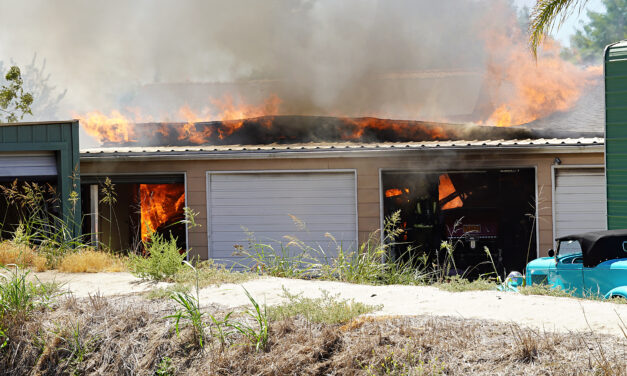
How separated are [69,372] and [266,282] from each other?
8.80ft

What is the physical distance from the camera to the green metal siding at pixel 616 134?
9.93 metres

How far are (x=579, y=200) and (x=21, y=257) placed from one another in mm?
10698

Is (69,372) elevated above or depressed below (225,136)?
below

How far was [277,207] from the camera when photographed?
13172 mm

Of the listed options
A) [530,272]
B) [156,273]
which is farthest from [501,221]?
[156,273]

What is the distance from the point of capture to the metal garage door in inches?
460

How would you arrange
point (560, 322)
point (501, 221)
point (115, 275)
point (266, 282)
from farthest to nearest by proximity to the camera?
point (501, 221) < point (115, 275) < point (266, 282) < point (560, 322)

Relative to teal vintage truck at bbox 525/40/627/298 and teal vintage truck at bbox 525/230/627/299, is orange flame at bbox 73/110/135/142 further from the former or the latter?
teal vintage truck at bbox 525/230/627/299

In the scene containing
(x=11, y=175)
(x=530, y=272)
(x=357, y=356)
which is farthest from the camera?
(x=11, y=175)

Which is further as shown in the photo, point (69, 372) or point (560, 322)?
point (69, 372)

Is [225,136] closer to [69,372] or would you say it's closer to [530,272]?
[530,272]

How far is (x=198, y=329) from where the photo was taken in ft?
17.0

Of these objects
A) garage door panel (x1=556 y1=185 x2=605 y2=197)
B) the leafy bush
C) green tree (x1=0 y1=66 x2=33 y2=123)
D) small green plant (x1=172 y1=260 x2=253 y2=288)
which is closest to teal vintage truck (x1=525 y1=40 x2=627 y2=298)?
garage door panel (x1=556 y1=185 x2=605 y2=197)

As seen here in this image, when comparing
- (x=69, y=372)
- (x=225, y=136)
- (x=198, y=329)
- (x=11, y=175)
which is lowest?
(x=69, y=372)
